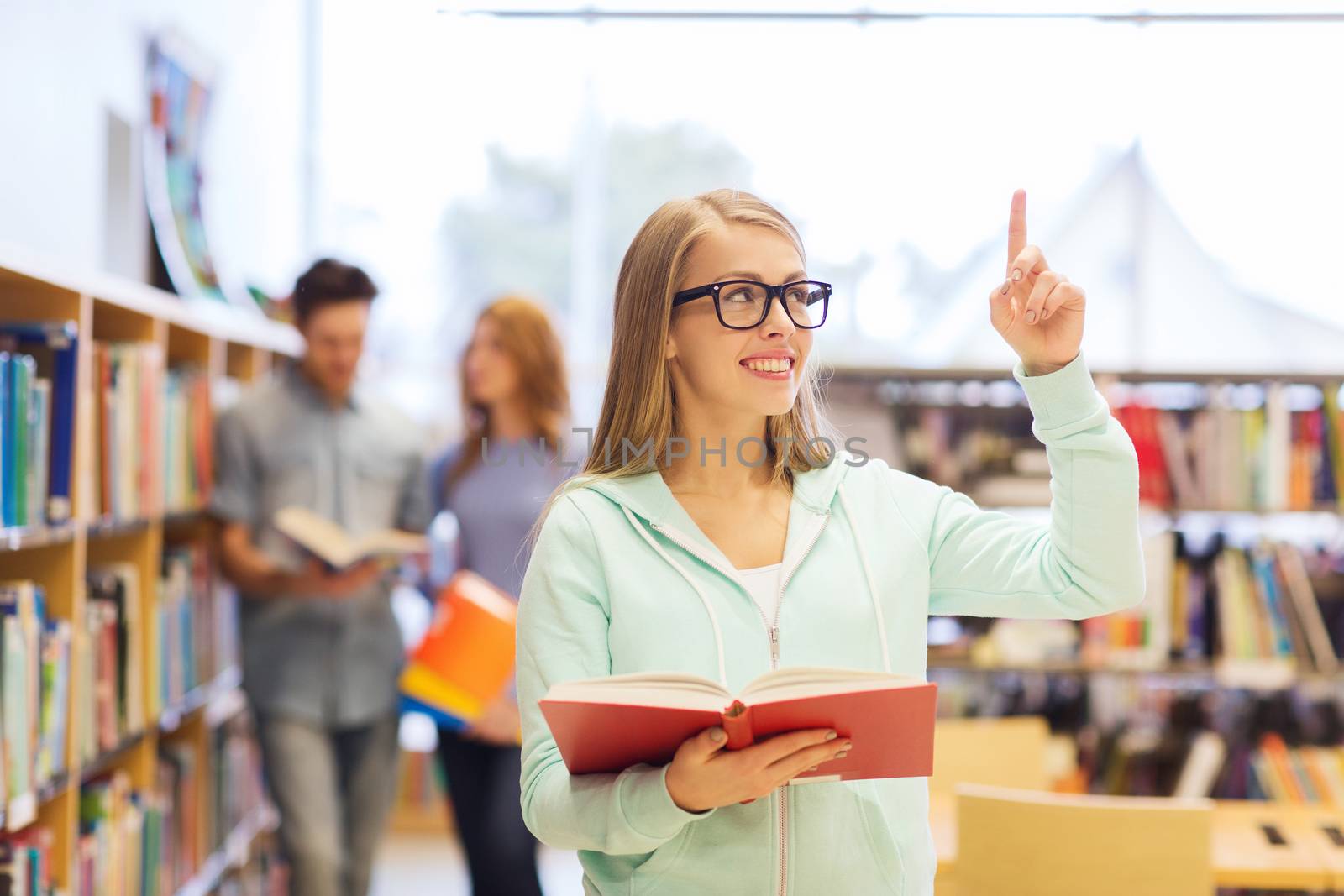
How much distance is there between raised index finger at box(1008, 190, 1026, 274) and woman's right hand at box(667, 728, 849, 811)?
59 cm

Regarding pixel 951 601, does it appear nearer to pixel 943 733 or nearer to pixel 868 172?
pixel 943 733

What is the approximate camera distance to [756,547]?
132 centimetres

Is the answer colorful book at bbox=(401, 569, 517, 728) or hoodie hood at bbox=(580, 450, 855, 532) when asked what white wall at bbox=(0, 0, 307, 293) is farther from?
hoodie hood at bbox=(580, 450, 855, 532)

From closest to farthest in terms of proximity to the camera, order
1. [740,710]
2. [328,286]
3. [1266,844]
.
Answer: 1. [740,710]
2. [1266,844]
3. [328,286]

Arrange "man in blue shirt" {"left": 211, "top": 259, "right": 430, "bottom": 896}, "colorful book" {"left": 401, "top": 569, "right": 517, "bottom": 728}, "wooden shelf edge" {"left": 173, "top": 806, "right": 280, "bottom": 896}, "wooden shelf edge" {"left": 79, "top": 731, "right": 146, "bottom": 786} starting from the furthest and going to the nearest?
"wooden shelf edge" {"left": 173, "top": 806, "right": 280, "bottom": 896} < "man in blue shirt" {"left": 211, "top": 259, "right": 430, "bottom": 896} < "colorful book" {"left": 401, "top": 569, "right": 517, "bottom": 728} < "wooden shelf edge" {"left": 79, "top": 731, "right": 146, "bottom": 786}

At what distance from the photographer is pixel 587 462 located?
55.5 inches

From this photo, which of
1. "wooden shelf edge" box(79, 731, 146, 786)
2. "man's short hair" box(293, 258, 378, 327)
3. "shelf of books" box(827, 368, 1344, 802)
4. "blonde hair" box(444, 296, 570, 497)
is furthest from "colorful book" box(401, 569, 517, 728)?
"shelf of books" box(827, 368, 1344, 802)

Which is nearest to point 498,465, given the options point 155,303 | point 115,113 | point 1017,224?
point 155,303

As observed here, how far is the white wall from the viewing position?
257cm

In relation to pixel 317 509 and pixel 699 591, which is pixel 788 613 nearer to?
pixel 699 591

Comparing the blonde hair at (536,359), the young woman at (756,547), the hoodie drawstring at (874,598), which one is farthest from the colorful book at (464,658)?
the hoodie drawstring at (874,598)

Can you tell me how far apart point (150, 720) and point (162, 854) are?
0.35 m

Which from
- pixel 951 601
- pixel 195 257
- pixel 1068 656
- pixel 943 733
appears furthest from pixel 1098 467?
pixel 195 257

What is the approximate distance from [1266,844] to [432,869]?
272 centimetres
